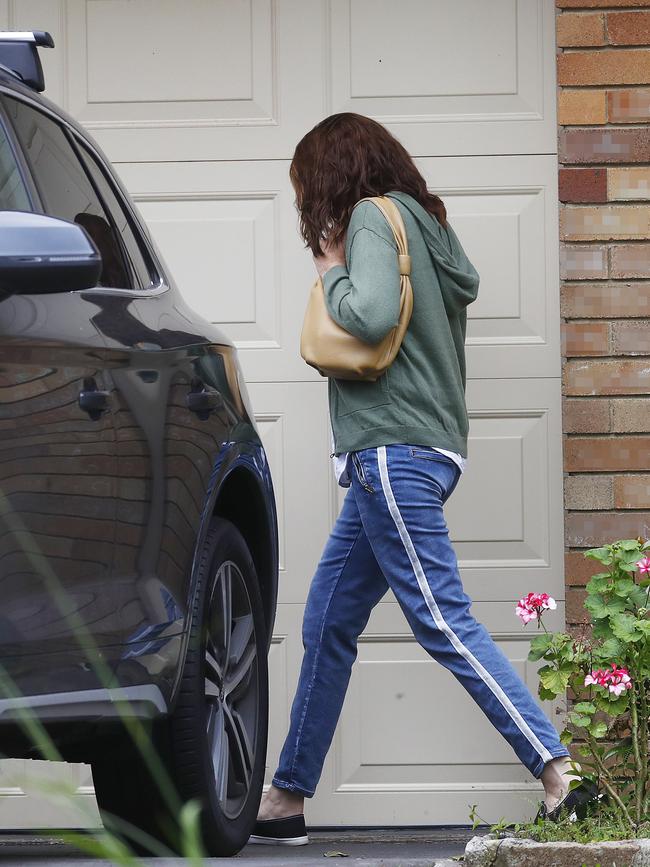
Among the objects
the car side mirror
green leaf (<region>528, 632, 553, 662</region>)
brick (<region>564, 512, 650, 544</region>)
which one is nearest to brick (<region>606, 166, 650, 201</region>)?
brick (<region>564, 512, 650, 544</region>)

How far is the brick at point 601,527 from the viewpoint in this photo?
4.02 meters

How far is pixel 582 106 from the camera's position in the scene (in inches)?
160

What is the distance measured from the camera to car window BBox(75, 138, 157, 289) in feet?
9.08

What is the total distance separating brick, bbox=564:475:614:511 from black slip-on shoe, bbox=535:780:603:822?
1.28 metres

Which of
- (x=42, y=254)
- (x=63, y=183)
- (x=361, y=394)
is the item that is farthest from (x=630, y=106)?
(x=42, y=254)

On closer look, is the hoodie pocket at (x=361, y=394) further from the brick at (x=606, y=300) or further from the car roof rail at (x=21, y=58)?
the brick at (x=606, y=300)

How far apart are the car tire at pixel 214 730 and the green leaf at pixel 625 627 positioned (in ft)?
2.65

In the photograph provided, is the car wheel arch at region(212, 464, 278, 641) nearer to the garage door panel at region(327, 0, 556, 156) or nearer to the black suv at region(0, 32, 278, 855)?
the black suv at region(0, 32, 278, 855)

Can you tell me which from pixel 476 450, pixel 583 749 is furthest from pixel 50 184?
pixel 476 450

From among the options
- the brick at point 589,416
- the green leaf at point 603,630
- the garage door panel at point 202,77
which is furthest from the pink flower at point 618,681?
the garage door panel at point 202,77

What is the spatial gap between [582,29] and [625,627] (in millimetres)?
2097

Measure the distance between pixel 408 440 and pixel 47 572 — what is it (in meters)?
1.29

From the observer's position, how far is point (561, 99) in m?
4.06

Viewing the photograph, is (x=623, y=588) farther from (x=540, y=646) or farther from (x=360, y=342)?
(x=360, y=342)
